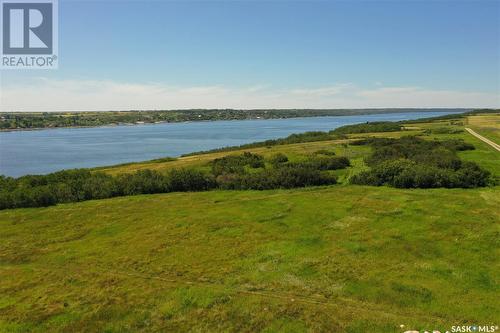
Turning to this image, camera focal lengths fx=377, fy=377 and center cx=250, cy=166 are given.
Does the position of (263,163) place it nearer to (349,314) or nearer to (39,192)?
(39,192)

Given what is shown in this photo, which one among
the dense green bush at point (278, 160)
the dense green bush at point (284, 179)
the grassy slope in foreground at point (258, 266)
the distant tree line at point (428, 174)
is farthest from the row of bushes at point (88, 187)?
the distant tree line at point (428, 174)

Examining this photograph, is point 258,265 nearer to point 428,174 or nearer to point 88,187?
point 428,174

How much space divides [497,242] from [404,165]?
64.0 ft

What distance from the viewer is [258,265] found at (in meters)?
20.9

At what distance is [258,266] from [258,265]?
11cm

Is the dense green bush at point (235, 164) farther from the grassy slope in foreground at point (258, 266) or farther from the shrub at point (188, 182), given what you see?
the grassy slope in foreground at point (258, 266)

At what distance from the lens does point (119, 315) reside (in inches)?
641

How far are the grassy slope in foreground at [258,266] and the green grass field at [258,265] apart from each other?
79 mm

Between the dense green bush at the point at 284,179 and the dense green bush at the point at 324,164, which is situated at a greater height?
the dense green bush at the point at 324,164

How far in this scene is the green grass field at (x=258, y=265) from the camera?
15.8m

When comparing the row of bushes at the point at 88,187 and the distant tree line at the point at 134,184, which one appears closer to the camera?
the row of bushes at the point at 88,187

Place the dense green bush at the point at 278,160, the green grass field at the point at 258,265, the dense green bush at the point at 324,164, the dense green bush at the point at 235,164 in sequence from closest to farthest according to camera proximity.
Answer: the green grass field at the point at 258,265 < the dense green bush at the point at 235,164 < the dense green bush at the point at 324,164 < the dense green bush at the point at 278,160

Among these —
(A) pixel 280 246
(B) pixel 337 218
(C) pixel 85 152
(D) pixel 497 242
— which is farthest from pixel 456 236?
(C) pixel 85 152

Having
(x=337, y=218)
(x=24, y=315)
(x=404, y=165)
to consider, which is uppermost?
(x=404, y=165)
